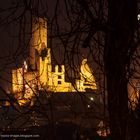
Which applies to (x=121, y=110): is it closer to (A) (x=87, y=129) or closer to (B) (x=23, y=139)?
(A) (x=87, y=129)

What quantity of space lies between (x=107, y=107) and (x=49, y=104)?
1.18 ft

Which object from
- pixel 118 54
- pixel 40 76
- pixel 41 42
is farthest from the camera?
pixel 40 76

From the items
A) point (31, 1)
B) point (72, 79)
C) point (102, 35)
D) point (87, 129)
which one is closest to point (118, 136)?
point (72, 79)

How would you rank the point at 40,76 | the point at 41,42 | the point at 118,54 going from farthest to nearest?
the point at 40,76
the point at 41,42
the point at 118,54

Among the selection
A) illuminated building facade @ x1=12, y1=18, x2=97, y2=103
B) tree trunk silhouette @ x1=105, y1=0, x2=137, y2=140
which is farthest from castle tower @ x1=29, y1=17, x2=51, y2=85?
tree trunk silhouette @ x1=105, y1=0, x2=137, y2=140

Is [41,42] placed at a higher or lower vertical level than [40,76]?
higher

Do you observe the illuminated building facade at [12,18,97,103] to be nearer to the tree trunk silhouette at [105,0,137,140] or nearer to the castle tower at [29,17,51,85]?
the castle tower at [29,17,51,85]

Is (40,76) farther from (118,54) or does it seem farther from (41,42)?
Result: (118,54)

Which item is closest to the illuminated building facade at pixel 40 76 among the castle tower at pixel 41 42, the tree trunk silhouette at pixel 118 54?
the castle tower at pixel 41 42

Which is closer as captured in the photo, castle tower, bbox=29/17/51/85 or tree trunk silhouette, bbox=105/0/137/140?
tree trunk silhouette, bbox=105/0/137/140

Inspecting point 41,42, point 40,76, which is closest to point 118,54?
point 41,42

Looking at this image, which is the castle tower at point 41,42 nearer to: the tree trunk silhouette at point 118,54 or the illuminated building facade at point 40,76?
the illuminated building facade at point 40,76

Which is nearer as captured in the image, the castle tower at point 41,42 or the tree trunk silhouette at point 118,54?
the tree trunk silhouette at point 118,54

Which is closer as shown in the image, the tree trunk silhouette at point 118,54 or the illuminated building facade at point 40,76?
the tree trunk silhouette at point 118,54
